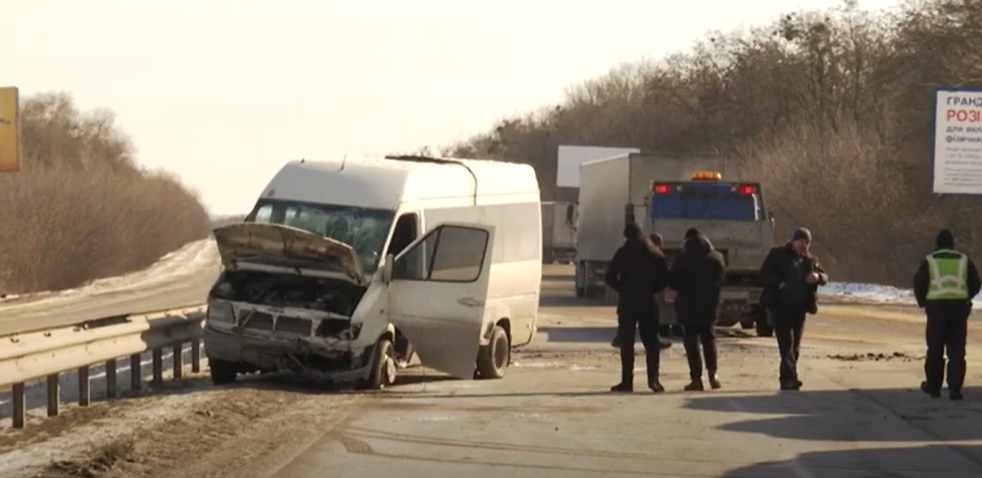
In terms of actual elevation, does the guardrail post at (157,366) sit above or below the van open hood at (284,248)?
below

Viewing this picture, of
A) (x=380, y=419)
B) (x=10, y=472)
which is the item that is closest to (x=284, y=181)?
(x=380, y=419)

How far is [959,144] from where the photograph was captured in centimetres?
3662

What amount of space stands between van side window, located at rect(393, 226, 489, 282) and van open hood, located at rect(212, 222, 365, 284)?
55 cm

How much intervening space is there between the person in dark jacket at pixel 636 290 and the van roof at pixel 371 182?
2279mm

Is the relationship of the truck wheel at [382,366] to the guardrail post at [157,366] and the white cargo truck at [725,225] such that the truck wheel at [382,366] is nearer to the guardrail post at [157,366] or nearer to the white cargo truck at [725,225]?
the guardrail post at [157,366]

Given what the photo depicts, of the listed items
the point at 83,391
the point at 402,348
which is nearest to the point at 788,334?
the point at 402,348

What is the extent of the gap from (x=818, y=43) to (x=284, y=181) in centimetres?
6212

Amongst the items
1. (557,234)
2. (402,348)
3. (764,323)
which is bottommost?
(557,234)

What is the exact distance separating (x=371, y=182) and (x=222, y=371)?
2.50 meters

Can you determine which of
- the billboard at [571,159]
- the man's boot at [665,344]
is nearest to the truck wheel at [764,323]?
the man's boot at [665,344]

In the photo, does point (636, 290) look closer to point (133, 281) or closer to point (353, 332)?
point (353, 332)

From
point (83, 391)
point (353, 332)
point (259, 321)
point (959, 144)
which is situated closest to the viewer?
point (83, 391)

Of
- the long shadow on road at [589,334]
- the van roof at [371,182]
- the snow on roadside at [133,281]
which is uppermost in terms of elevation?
the van roof at [371,182]

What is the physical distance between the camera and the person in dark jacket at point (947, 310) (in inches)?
688
